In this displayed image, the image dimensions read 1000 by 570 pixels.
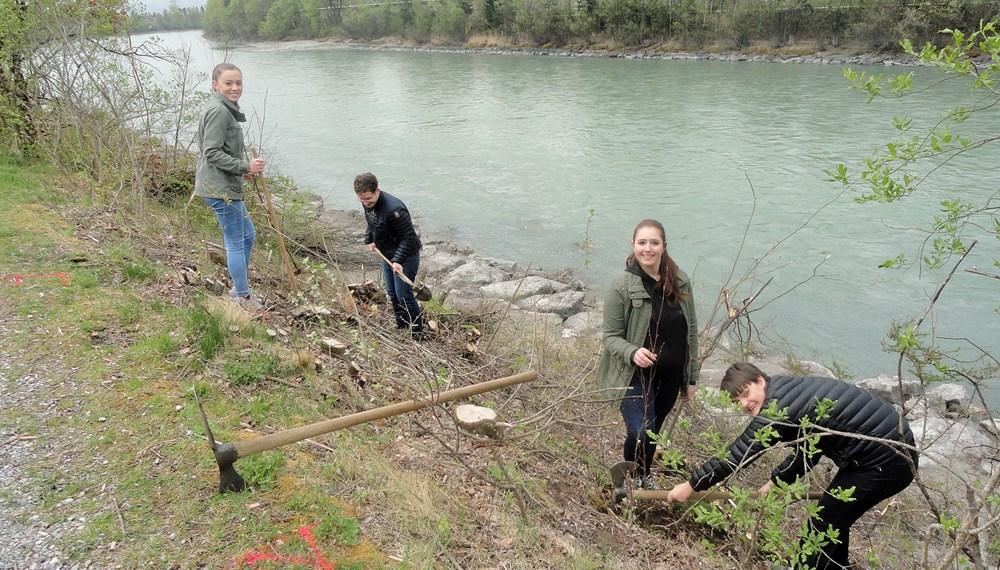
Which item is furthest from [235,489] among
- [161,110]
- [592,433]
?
[161,110]

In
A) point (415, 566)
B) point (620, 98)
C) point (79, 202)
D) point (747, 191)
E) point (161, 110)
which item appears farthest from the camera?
point (620, 98)

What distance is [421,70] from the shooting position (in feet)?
121

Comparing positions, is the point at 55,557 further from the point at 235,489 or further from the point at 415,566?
the point at 415,566

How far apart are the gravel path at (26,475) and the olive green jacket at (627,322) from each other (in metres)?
2.62

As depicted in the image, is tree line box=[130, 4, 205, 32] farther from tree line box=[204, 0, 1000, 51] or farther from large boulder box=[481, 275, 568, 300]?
large boulder box=[481, 275, 568, 300]

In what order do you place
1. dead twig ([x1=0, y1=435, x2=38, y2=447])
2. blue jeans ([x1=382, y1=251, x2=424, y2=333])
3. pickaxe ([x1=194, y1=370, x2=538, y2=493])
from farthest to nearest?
blue jeans ([x1=382, y1=251, x2=424, y2=333])
dead twig ([x1=0, y1=435, x2=38, y2=447])
pickaxe ([x1=194, y1=370, x2=538, y2=493])

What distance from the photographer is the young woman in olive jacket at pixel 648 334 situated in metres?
3.37

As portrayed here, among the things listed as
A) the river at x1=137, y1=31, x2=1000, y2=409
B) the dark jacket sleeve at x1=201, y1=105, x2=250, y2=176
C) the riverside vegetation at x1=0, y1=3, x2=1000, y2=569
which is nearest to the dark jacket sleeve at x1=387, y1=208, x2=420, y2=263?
the riverside vegetation at x1=0, y1=3, x2=1000, y2=569

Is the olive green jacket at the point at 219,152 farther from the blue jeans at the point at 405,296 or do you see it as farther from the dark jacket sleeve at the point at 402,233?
the blue jeans at the point at 405,296

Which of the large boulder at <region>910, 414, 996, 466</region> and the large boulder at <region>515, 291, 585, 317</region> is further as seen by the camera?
the large boulder at <region>515, 291, 585, 317</region>

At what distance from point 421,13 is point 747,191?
47.3 metres

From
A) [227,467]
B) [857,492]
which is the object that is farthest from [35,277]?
[857,492]

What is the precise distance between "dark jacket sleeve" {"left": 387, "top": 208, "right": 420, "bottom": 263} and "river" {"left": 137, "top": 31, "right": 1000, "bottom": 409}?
2504 millimetres

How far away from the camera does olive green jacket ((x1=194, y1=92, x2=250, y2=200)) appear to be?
175 inches
